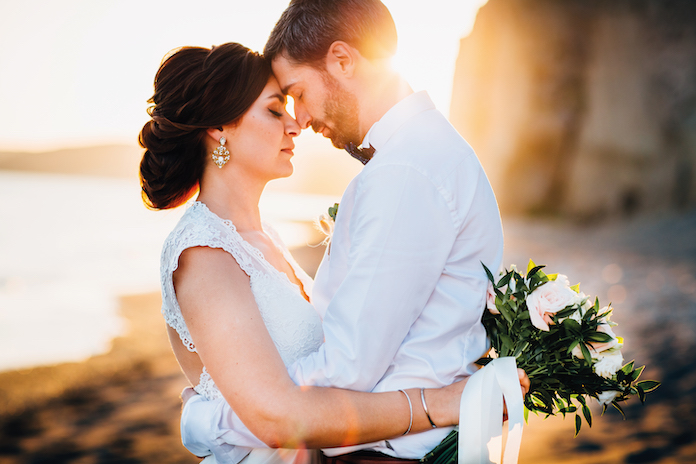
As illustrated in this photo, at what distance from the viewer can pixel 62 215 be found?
34.3 meters

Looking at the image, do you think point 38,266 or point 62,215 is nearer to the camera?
point 38,266

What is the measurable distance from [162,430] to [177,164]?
4.21 metres

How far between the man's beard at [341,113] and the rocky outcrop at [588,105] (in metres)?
20.9

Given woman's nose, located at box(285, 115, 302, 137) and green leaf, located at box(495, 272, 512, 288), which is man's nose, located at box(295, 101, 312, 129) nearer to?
woman's nose, located at box(285, 115, 302, 137)

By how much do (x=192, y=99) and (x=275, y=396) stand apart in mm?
1515

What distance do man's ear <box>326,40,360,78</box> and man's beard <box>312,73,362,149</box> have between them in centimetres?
5

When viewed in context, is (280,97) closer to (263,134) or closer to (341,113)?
(263,134)

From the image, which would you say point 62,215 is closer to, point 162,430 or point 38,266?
point 38,266

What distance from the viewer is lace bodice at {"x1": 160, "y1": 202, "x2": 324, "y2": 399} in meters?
2.10

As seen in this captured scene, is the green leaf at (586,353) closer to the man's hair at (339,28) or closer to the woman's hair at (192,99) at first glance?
the man's hair at (339,28)

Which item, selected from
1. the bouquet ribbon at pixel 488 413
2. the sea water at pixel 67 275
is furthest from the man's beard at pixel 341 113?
the bouquet ribbon at pixel 488 413

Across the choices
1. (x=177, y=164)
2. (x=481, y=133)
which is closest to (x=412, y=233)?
(x=177, y=164)

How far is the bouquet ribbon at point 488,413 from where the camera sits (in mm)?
1732

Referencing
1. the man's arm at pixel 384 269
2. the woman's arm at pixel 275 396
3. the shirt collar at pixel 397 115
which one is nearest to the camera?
the man's arm at pixel 384 269
